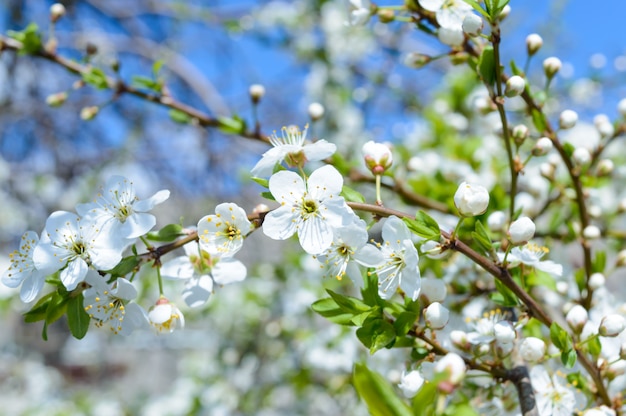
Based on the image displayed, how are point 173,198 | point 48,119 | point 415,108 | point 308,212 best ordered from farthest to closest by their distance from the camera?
1. point 173,198
2. point 48,119
3. point 415,108
4. point 308,212

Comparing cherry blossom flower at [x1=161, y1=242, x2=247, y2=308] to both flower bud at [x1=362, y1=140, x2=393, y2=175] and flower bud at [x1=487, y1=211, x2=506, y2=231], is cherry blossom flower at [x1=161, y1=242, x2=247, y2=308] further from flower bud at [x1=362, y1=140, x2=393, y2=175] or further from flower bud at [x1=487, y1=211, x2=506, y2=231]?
flower bud at [x1=487, y1=211, x2=506, y2=231]

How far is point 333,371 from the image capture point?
210 cm

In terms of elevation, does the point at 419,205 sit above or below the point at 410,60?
below

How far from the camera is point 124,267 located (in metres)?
0.78

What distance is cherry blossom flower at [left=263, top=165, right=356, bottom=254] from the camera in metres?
0.75

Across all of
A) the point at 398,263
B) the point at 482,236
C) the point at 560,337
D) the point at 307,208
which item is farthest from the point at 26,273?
the point at 560,337

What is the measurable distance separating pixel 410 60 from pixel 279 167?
53cm

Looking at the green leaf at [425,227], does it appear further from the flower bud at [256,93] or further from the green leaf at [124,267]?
the flower bud at [256,93]

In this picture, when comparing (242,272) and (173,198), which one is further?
(173,198)

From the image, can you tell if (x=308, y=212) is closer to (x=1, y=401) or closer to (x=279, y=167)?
(x=279, y=167)

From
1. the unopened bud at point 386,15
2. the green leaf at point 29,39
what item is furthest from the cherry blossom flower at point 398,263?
the green leaf at point 29,39

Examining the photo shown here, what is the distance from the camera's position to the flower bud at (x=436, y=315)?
2.65 feet

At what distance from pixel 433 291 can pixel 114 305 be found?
17.7 inches

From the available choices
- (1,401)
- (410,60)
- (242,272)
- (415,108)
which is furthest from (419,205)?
(1,401)
